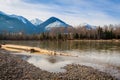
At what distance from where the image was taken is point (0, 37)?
175250 mm

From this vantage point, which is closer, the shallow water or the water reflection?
the water reflection

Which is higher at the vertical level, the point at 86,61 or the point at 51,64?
the point at 51,64

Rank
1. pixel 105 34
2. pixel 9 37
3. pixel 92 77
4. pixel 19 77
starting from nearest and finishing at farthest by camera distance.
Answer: pixel 19 77
pixel 92 77
pixel 105 34
pixel 9 37

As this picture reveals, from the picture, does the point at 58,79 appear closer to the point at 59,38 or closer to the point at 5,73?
the point at 5,73

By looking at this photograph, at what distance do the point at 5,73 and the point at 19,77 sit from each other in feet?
6.25

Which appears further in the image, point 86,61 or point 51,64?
point 86,61

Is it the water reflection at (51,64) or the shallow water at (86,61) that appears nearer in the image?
the water reflection at (51,64)

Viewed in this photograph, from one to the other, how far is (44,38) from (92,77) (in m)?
156

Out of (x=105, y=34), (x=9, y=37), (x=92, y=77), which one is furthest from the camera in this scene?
(x=9, y=37)

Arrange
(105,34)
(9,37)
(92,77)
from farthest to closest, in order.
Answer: (9,37)
(105,34)
(92,77)

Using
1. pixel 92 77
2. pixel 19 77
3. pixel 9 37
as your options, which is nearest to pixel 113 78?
pixel 92 77

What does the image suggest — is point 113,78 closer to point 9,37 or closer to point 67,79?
point 67,79

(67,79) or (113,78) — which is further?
(113,78)

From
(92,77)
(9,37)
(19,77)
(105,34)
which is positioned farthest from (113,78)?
(9,37)
